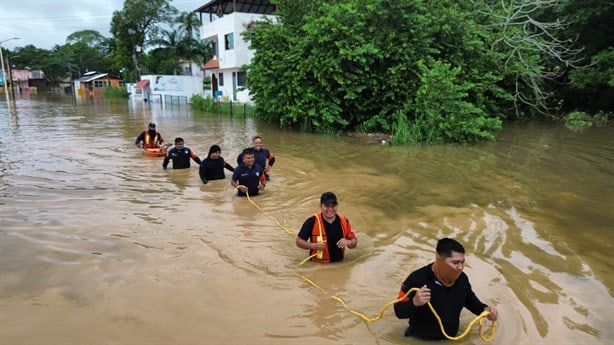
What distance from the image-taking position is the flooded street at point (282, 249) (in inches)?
177

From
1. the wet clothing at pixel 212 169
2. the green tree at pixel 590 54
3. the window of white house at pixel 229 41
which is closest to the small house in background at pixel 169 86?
the window of white house at pixel 229 41

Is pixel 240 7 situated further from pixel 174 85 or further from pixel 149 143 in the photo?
pixel 149 143

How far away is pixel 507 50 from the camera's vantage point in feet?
74.7

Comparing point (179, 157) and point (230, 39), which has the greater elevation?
point (230, 39)

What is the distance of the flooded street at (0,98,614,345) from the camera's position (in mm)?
4508

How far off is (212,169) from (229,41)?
27.5 m

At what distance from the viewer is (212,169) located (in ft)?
35.7

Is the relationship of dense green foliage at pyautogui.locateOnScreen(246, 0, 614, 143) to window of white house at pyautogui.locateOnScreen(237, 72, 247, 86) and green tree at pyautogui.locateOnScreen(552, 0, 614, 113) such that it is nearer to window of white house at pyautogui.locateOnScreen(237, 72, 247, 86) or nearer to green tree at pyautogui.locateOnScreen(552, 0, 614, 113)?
green tree at pyautogui.locateOnScreen(552, 0, 614, 113)

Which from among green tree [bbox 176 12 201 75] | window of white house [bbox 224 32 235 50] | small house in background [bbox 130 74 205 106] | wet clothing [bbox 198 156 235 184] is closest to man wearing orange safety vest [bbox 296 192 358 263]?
wet clothing [bbox 198 156 235 184]

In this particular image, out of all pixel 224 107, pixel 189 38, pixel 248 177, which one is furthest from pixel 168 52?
pixel 248 177

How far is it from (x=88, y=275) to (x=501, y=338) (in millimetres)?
4485

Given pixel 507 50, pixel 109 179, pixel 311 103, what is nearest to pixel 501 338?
pixel 109 179

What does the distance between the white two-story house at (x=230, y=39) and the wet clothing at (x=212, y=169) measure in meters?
22.5

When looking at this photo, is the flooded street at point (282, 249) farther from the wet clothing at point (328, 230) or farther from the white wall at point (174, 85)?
the white wall at point (174, 85)
